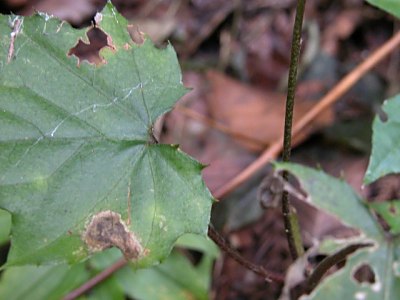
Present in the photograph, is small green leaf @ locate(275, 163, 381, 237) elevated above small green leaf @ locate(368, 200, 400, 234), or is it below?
above

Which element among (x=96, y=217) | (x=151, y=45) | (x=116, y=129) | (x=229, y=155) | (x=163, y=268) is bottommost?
(x=163, y=268)

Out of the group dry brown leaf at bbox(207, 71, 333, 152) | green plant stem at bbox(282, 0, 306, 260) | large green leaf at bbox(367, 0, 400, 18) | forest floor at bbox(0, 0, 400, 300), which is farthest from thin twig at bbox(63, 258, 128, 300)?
large green leaf at bbox(367, 0, 400, 18)

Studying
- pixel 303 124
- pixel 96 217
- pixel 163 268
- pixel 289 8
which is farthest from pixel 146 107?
pixel 289 8

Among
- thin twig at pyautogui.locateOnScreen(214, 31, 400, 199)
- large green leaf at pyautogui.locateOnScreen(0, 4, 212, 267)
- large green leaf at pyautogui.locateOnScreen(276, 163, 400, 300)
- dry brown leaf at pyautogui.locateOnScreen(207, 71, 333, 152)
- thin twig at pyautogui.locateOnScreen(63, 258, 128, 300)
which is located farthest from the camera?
dry brown leaf at pyautogui.locateOnScreen(207, 71, 333, 152)

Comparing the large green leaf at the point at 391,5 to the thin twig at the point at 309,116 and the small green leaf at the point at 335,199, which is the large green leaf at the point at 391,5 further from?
the thin twig at the point at 309,116

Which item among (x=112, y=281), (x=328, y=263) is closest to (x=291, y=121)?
(x=328, y=263)

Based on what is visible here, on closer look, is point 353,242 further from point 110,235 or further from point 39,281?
point 39,281

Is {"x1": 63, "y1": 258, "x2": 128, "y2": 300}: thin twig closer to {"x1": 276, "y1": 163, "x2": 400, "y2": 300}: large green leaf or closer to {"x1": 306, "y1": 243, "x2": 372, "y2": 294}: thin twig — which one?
{"x1": 306, "y1": 243, "x2": 372, "y2": 294}: thin twig

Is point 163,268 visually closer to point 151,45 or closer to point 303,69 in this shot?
point 151,45
